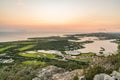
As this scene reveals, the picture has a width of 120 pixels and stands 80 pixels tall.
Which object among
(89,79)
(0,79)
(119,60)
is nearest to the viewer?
(89,79)

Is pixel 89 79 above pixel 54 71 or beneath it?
above

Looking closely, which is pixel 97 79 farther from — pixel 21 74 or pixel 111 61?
pixel 21 74

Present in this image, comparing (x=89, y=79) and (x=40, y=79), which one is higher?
(x=89, y=79)

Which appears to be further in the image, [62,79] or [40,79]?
[40,79]

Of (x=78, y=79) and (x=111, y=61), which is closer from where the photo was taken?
(x=78, y=79)

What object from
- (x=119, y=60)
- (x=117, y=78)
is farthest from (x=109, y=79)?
(x=119, y=60)

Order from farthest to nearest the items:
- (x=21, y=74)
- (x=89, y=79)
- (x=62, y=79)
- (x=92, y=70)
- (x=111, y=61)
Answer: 1. (x=21, y=74)
2. (x=111, y=61)
3. (x=62, y=79)
4. (x=92, y=70)
5. (x=89, y=79)

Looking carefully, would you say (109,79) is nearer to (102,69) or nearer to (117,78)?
(117,78)

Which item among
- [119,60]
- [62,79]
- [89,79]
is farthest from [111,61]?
[89,79]

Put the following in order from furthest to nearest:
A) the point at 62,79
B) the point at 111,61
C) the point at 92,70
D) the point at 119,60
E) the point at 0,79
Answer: the point at 0,79 → the point at 111,61 → the point at 119,60 → the point at 62,79 → the point at 92,70
